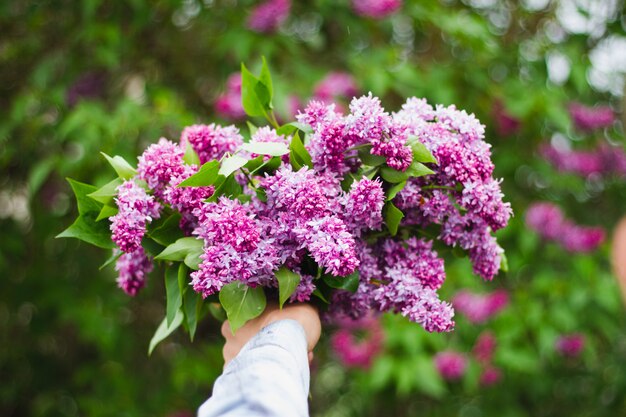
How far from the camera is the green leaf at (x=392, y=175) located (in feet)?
3.05

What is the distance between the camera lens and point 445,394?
8.49 ft

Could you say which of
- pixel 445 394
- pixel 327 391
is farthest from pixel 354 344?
pixel 327 391

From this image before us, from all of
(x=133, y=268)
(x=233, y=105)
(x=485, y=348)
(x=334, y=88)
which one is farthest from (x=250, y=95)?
(x=485, y=348)

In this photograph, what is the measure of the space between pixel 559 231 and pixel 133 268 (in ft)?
5.62

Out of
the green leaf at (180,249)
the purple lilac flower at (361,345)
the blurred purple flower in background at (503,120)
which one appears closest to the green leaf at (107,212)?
the green leaf at (180,249)

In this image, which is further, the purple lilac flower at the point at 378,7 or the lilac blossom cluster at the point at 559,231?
the lilac blossom cluster at the point at 559,231

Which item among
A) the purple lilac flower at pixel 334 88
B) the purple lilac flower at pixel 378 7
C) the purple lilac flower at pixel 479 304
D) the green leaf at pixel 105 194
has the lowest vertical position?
the purple lilac flower at pixel 479 304

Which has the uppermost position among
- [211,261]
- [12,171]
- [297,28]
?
[211,261]

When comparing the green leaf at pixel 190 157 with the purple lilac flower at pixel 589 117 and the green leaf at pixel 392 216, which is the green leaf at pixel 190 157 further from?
the purple lilac flower at pixel 589 117

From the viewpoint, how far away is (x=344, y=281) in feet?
3.12

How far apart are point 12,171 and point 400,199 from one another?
6.80ft

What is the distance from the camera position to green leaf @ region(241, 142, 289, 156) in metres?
0.92

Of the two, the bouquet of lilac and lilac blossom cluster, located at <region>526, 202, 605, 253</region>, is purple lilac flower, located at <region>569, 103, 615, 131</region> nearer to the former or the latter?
lilac blossom cluster, located at <region>526, 202, 605, 253</region>

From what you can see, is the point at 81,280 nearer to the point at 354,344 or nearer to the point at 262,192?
the point at 354,344
